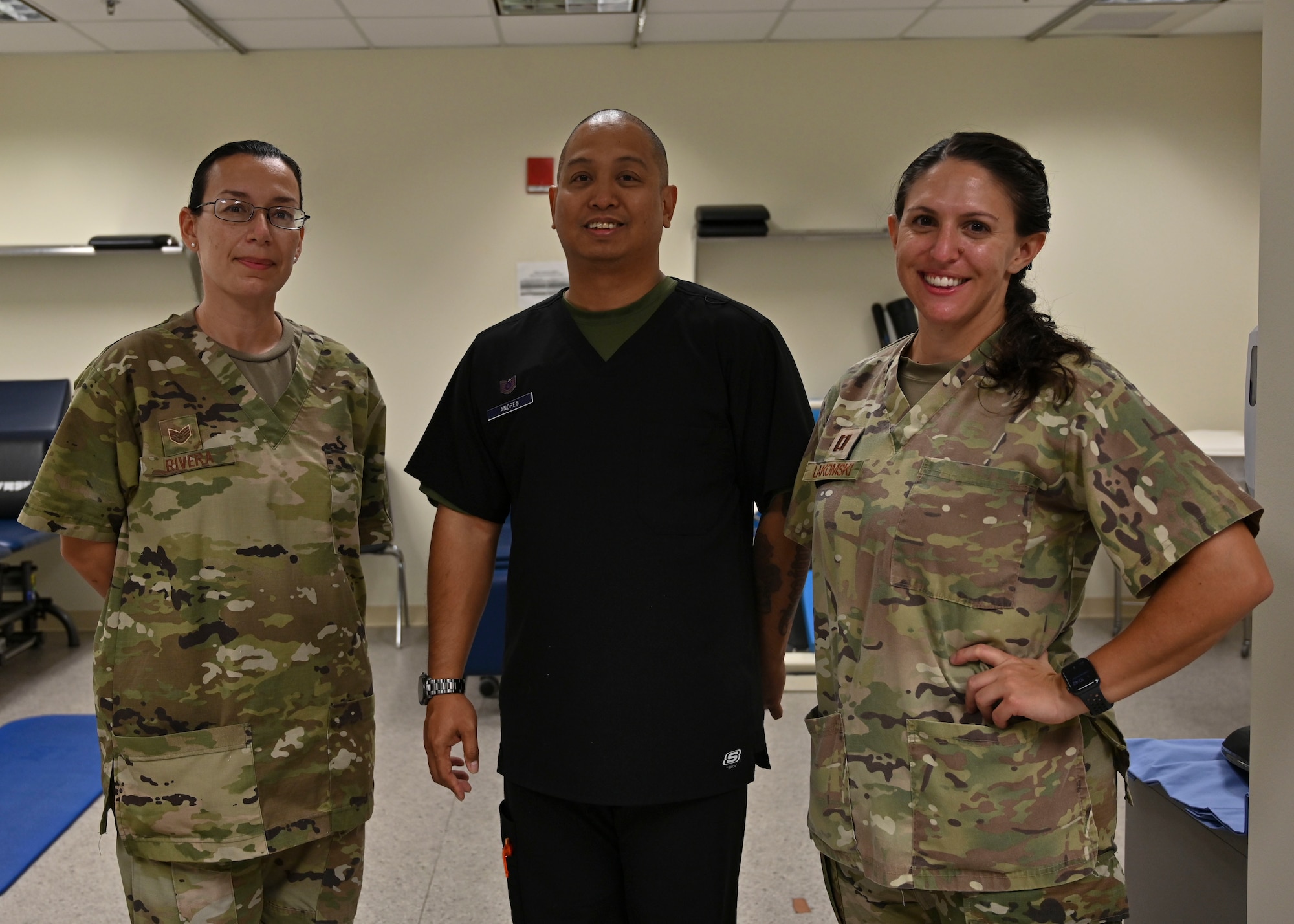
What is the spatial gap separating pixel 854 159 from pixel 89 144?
13.0ft

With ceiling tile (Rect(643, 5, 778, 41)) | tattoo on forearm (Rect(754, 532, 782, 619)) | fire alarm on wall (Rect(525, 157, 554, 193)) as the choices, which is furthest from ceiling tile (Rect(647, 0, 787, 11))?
tattoo on forearm (Rect(754, 532, 782, 619))

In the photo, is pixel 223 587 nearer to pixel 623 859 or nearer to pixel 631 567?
pixel 631 567

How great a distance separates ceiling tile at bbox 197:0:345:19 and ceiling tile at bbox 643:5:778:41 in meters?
1.46

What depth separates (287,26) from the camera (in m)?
4.56

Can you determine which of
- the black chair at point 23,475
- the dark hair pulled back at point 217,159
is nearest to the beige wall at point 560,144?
the black chair at point 23,475

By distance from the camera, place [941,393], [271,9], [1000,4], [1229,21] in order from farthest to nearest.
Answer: [1229,21] → [1000,4] → [271,9] → [941,393]

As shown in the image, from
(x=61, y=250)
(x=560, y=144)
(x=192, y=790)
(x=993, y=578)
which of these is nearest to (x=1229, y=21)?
(x=560, y=144)

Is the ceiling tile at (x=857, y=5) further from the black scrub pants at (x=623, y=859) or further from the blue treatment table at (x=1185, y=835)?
the black scrub pants at (x=623, y=859)

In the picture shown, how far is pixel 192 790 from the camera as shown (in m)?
1.59

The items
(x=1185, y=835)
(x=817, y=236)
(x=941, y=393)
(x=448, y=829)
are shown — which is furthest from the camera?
(x=817, y=236)

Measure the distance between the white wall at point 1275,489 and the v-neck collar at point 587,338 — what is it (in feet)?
2.90

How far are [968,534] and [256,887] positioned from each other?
4.34 ft

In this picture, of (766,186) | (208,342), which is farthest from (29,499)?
(766,186)

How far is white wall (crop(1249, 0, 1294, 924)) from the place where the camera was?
1329 millimetres
